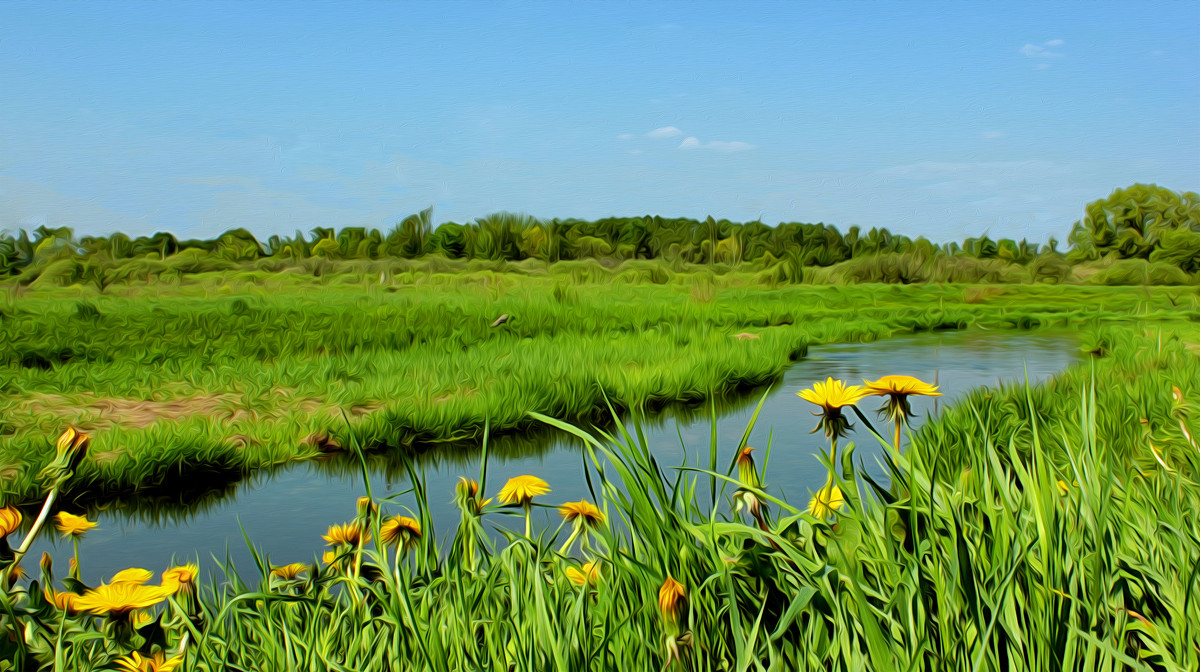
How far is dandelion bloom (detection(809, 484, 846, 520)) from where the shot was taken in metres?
1.35

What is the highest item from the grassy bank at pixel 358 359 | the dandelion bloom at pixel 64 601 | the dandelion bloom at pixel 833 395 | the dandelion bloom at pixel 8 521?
the dandelion bloom at pixel 833 395

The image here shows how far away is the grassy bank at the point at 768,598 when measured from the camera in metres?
1.12

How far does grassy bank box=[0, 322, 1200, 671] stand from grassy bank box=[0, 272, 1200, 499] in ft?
0.91

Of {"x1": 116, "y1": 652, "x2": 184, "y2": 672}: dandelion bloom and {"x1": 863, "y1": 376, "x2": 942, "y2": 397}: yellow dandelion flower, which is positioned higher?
{"x1": 863, "y1": 376, "x2": 942, "y2": 397}: yellow dandelion flower

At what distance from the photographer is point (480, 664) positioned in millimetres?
1157

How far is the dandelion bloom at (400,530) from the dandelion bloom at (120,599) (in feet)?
1.15

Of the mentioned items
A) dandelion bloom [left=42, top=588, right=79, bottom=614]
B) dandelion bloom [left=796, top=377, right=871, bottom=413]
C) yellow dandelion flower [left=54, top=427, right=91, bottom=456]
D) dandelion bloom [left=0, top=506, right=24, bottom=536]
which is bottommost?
dandelion bloom [left=42, top=588, right=79, bottom=614]

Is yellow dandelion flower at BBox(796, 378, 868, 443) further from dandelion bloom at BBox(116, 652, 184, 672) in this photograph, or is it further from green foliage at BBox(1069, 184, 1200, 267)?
green foliage at BBox(1069, 184, 1200, 267)

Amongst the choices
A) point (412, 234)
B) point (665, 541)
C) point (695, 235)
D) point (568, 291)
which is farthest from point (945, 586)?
point (695, 235)

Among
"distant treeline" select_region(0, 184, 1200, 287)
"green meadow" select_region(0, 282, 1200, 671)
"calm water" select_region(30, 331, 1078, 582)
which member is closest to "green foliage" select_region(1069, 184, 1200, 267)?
"distant treeline" select_region(0, 184, 1200, 287)

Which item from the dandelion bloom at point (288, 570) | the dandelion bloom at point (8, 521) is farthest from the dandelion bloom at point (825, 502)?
the dandelion bloom at point (8, 521)

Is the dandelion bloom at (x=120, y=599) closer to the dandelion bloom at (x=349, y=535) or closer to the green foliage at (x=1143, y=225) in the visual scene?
the dandelion bloom at (x=349, y=535)

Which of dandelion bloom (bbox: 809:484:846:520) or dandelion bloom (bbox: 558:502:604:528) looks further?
dandelion bloom (bbox: 558:502:604:528)

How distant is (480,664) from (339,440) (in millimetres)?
3512
